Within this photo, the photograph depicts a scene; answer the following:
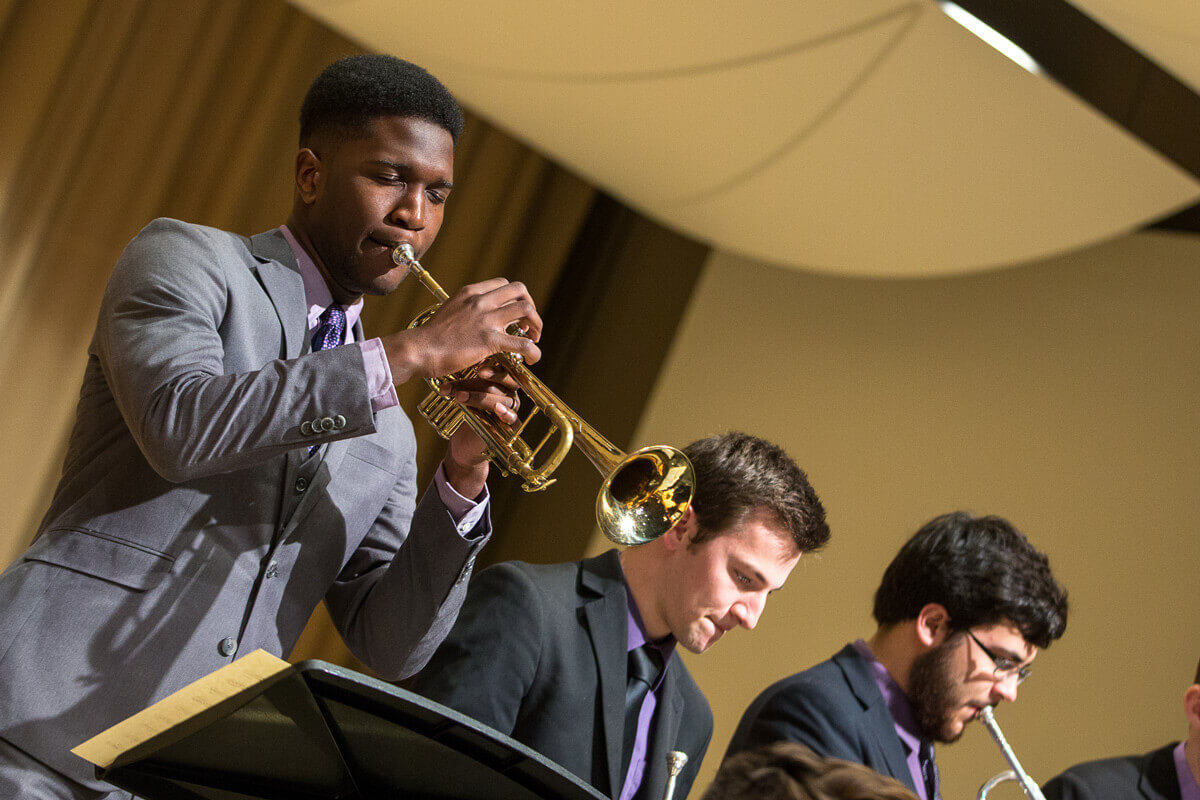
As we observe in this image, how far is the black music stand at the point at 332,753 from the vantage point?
45.3 inches

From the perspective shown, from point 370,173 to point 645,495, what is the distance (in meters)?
0.67

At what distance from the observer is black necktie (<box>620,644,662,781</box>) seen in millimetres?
2373

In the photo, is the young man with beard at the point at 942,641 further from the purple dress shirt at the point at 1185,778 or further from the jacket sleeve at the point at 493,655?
the jacket sleeve at the point at 493,655

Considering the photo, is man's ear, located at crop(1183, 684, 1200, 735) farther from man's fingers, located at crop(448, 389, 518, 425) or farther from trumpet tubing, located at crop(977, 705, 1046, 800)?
man's fingers, located at crop(448, 389, 518, 425)

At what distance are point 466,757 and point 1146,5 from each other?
2.57 m

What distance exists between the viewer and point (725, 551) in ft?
8.16

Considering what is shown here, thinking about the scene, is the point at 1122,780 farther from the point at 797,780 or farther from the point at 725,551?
the point at 797,780

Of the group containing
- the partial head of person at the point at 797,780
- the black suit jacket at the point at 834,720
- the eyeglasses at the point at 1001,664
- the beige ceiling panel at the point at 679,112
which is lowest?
the black suit jacket at the point at 834,720

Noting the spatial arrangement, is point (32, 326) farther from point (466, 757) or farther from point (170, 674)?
point (466, 757)

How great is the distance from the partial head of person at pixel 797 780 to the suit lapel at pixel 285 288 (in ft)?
3.04

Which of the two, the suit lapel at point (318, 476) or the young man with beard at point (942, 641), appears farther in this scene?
the young man with beard at point (942, 641)

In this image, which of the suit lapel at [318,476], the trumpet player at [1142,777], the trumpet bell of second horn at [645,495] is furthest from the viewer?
the trumpet player at [1142,777]

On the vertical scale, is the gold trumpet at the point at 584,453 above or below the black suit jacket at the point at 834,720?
above

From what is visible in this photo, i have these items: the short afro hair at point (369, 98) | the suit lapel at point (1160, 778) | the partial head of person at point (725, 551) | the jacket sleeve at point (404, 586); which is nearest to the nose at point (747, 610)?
the partial head of person at point (725, 551)
